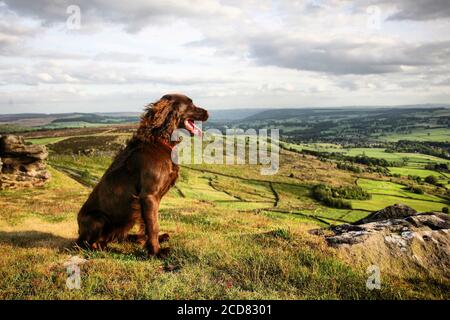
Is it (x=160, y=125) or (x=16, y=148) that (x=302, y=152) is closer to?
(x=16, y=148)

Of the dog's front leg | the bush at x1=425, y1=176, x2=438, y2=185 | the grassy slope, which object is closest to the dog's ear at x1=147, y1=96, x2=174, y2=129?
the dog's front leg

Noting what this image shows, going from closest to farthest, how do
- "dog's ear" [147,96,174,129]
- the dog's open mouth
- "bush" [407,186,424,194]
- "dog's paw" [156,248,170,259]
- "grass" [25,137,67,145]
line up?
"dog's paw" [156,248,170,259] → "dog's ear" [147,96,174,129] → the dog's open mouth → "bush" [407,186,424,194] → "grass" [25,137,67,145]

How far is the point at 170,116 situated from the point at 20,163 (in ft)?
123

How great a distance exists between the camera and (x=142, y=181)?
8180 mm

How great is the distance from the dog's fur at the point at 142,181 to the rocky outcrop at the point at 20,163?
31.9 metres

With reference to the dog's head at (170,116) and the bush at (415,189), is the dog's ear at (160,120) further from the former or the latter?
the bush at (415,189)

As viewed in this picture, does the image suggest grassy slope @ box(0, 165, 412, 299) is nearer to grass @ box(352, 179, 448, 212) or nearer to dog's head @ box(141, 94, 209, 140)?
dog's head @ box(141, 94, 209, 140)

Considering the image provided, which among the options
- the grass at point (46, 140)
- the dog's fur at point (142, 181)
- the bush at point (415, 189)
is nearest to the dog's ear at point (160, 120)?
the dog's fur at point (142, 181)

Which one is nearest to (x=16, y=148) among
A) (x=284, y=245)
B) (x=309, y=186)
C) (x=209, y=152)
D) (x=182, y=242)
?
(x=182, y=242)

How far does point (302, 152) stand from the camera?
19112 centimetres

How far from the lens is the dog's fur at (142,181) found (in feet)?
26.8

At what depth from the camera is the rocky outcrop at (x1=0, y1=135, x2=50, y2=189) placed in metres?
36.7

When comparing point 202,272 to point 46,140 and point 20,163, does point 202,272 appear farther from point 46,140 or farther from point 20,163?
point 46,140
